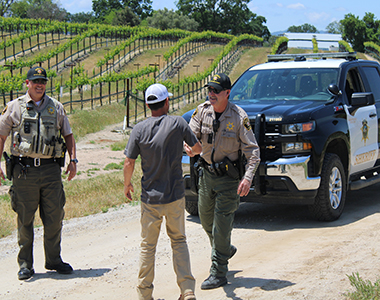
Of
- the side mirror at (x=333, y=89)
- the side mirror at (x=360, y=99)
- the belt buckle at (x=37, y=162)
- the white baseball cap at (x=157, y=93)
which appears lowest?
the belt buckle at (x=37, y=162)

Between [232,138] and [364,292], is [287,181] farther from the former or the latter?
[364,292]

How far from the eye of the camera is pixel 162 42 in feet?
226

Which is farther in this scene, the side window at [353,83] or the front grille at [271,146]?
the side window at [353,83]

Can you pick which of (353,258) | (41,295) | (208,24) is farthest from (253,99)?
(208,24)

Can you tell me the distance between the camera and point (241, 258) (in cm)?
564

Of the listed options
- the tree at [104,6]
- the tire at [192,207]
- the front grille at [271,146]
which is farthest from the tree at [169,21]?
Result: the front grille at [271,146]

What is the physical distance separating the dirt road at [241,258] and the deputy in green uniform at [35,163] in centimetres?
31

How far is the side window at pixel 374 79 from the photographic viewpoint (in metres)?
8.41

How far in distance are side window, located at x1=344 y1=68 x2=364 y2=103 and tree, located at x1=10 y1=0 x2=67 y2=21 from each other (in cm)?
11249

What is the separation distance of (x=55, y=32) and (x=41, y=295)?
65.7 metres

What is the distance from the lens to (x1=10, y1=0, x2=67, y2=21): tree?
113 metres

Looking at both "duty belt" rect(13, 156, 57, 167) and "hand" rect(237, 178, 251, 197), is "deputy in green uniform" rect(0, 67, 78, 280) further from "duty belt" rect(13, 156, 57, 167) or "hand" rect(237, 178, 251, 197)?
"hand" rect(237, 178, 251, 197)

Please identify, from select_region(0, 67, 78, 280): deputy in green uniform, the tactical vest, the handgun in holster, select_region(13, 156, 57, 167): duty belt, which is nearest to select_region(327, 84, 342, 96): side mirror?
the handgun in holster

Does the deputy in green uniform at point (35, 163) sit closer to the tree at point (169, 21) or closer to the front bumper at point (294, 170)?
the front bumper at point (294, 170)
